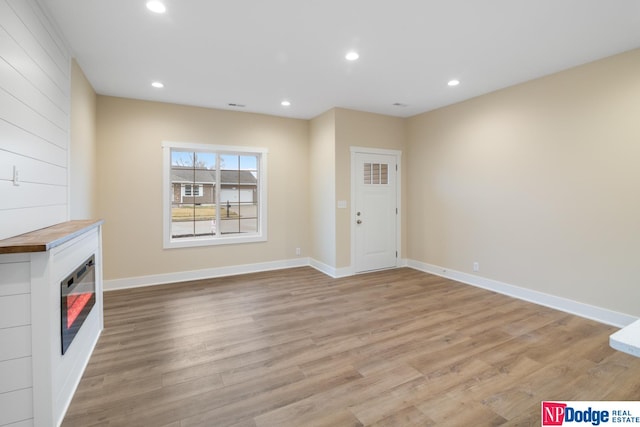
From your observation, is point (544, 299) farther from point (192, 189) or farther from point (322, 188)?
point (192, 189)

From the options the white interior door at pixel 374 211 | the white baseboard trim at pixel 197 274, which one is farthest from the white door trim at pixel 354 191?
the white baseboard trim at pixel 197 274

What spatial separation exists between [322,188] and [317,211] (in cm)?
46

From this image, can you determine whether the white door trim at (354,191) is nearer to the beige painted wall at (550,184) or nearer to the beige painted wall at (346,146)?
the beige painted wall at (346,146)

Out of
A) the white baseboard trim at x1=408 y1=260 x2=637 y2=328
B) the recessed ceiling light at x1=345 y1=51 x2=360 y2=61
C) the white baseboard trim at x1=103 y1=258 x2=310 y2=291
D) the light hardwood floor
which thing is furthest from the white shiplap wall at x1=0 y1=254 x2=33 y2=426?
the white baseboard trim at x1=408 y1=260 x2=637 y2=328

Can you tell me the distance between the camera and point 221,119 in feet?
16.5

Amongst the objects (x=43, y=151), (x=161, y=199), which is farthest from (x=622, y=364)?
(x=161, y=199)

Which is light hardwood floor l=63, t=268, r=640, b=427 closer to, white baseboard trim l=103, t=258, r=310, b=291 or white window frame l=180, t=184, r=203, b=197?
white baseboard trim l=103, t=258, r=310, b=291

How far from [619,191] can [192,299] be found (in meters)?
5.12

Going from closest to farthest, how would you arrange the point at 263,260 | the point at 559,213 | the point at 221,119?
the point at 559,213 < the point at 221,119 < the point at 263,260

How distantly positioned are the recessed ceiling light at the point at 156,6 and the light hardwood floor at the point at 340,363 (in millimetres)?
2881

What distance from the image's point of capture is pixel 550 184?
12.0ft

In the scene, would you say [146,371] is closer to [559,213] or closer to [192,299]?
[192,299]

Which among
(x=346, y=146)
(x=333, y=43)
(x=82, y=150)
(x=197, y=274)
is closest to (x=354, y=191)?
(x=346, y=146)

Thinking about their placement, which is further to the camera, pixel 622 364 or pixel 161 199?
pixel 161 199
